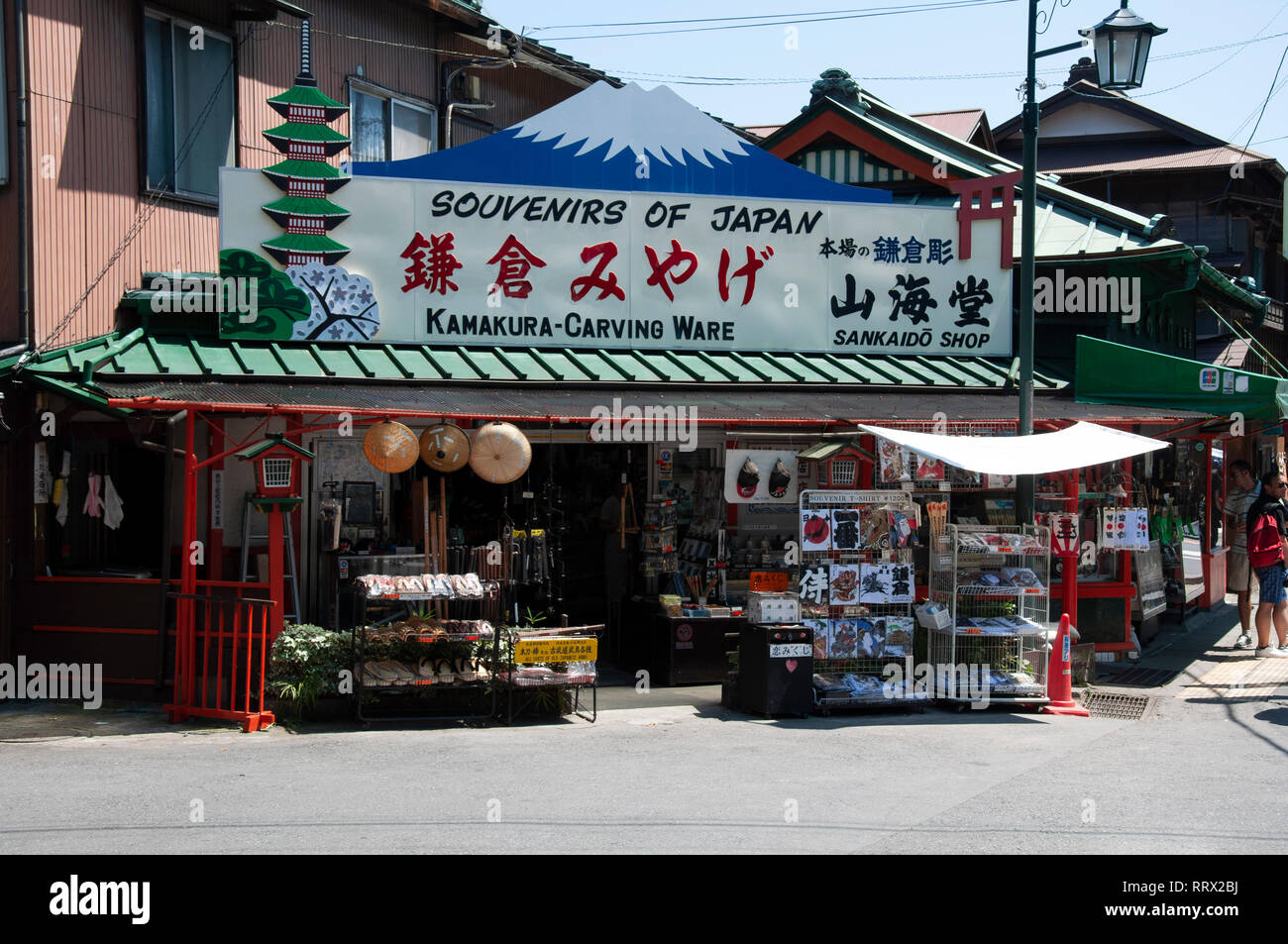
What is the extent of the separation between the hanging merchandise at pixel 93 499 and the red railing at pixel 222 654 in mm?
1927

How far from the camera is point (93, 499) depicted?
1285 centimetres

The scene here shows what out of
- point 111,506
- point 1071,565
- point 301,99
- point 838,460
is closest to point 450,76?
point 301,99

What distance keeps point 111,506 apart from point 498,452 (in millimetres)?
4109

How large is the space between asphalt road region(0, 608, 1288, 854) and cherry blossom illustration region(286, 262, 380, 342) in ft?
14.0

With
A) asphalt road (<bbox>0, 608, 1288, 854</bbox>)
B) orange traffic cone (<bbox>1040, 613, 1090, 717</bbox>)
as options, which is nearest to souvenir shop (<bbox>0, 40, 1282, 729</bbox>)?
orange traffic cone (<bbox>1040, 613, 1090, 717</bbox>)

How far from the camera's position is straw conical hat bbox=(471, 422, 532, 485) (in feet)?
40.4

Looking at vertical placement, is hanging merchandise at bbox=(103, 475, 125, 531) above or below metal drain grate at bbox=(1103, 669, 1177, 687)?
above

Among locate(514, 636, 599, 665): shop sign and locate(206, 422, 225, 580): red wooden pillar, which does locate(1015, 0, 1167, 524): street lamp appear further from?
locate(206, 422, 225, 580): red wooden pillar

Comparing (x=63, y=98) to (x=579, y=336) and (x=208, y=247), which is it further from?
(x=579, y=336)

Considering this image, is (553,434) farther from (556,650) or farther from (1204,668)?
(1204,668)

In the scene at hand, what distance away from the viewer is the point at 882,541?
1245 cm

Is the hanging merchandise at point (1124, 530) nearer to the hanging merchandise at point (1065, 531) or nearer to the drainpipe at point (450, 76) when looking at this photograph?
the hanging merchandise at point (1065, 531)

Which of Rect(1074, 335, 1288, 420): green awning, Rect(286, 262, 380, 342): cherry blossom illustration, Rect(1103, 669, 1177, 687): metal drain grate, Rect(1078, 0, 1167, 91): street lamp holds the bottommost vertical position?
Rect(1103, 669, 1177, 687): metal drain grate

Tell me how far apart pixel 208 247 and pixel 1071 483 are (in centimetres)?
1039
